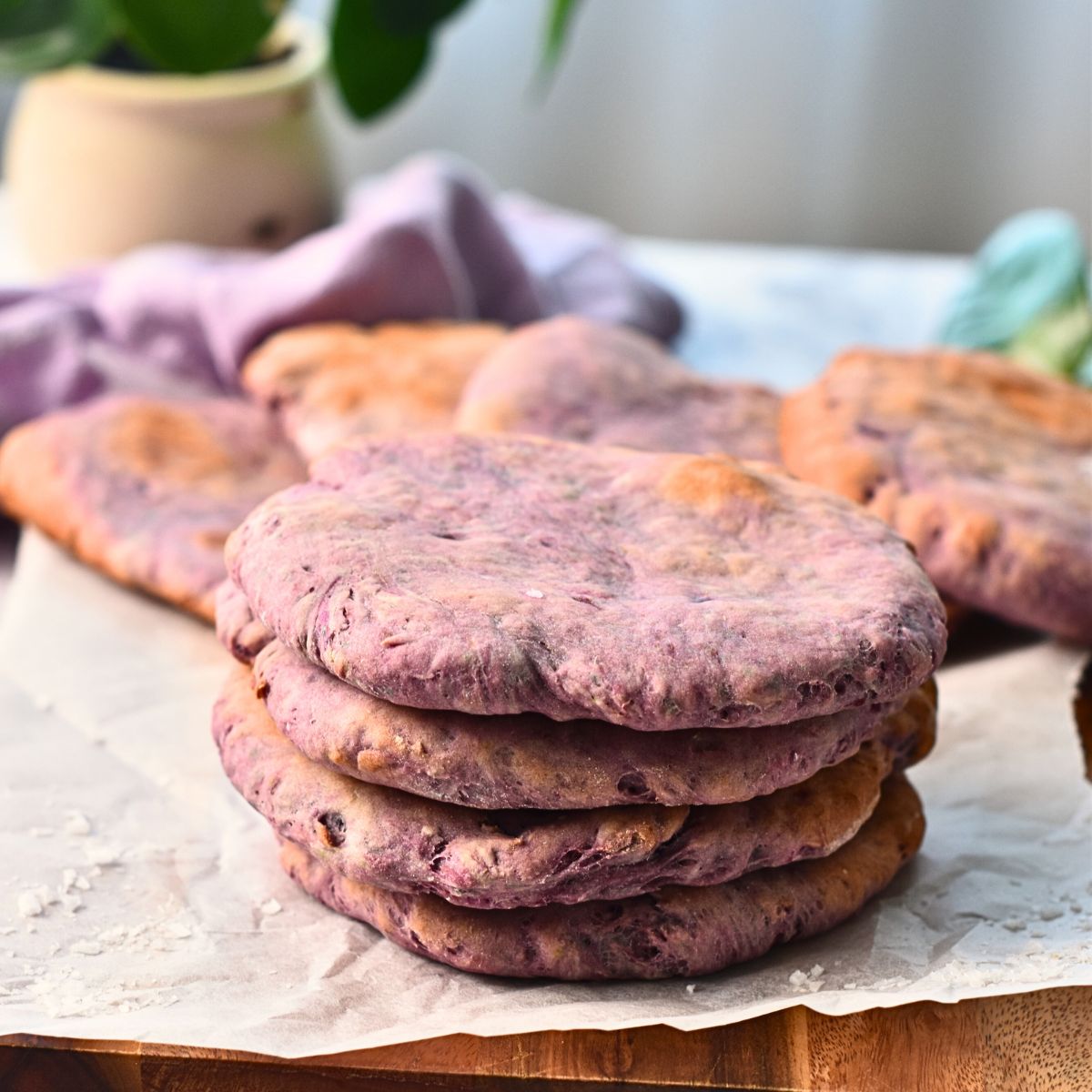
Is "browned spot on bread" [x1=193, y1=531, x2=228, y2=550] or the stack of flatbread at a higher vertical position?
the stack of flatbread

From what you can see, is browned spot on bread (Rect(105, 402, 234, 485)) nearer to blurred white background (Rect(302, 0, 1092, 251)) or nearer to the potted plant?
the potted plant

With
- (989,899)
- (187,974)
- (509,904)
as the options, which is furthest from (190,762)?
Result: (989,899)

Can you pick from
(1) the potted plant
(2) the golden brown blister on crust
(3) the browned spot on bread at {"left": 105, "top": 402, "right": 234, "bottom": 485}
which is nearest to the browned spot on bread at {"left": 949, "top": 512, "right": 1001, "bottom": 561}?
(2) the golden brown blister on crust

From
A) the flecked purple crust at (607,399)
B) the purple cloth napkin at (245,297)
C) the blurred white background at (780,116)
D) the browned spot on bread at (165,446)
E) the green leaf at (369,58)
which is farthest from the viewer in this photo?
the blurred white background at (780,116)

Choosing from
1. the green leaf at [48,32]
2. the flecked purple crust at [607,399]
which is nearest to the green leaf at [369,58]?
the green leaf at [48,32]

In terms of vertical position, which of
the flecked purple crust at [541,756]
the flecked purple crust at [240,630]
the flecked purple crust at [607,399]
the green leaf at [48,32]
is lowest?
the flecked purple crust at [607,399]

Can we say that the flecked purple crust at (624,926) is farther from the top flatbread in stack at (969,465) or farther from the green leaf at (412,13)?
the green leaf at (412,13)

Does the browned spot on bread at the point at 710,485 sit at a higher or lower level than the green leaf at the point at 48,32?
lower
